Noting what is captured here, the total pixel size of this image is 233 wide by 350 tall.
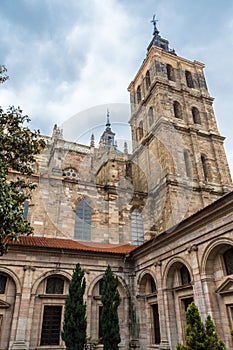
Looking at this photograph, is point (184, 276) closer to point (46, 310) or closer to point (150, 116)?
point (46, 310)

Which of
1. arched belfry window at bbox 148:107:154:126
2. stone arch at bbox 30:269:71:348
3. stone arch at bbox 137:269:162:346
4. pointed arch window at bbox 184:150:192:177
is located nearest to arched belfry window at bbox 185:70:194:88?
arched belfry window at bbox 148:107:154:126

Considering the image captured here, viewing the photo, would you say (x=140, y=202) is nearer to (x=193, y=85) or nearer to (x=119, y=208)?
(x=119, y=208)

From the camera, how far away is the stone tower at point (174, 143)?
20.9m

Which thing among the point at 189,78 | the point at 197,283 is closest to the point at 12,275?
the point at 197,283

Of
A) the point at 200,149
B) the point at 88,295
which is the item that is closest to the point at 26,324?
the point at 88,295

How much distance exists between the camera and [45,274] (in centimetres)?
1390

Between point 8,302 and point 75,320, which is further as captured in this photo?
point 8,302

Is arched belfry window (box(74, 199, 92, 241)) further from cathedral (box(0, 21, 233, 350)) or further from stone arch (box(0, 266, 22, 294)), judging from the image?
stone arch (box(0, 266, 22, 294))

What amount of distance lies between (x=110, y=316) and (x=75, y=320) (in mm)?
1628

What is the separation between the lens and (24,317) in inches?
501

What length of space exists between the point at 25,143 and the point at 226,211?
7.75 metres

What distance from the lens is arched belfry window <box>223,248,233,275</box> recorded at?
32.7 ft

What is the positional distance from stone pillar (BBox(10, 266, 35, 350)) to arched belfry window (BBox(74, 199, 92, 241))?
5543mm

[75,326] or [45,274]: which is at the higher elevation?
[45,274]
